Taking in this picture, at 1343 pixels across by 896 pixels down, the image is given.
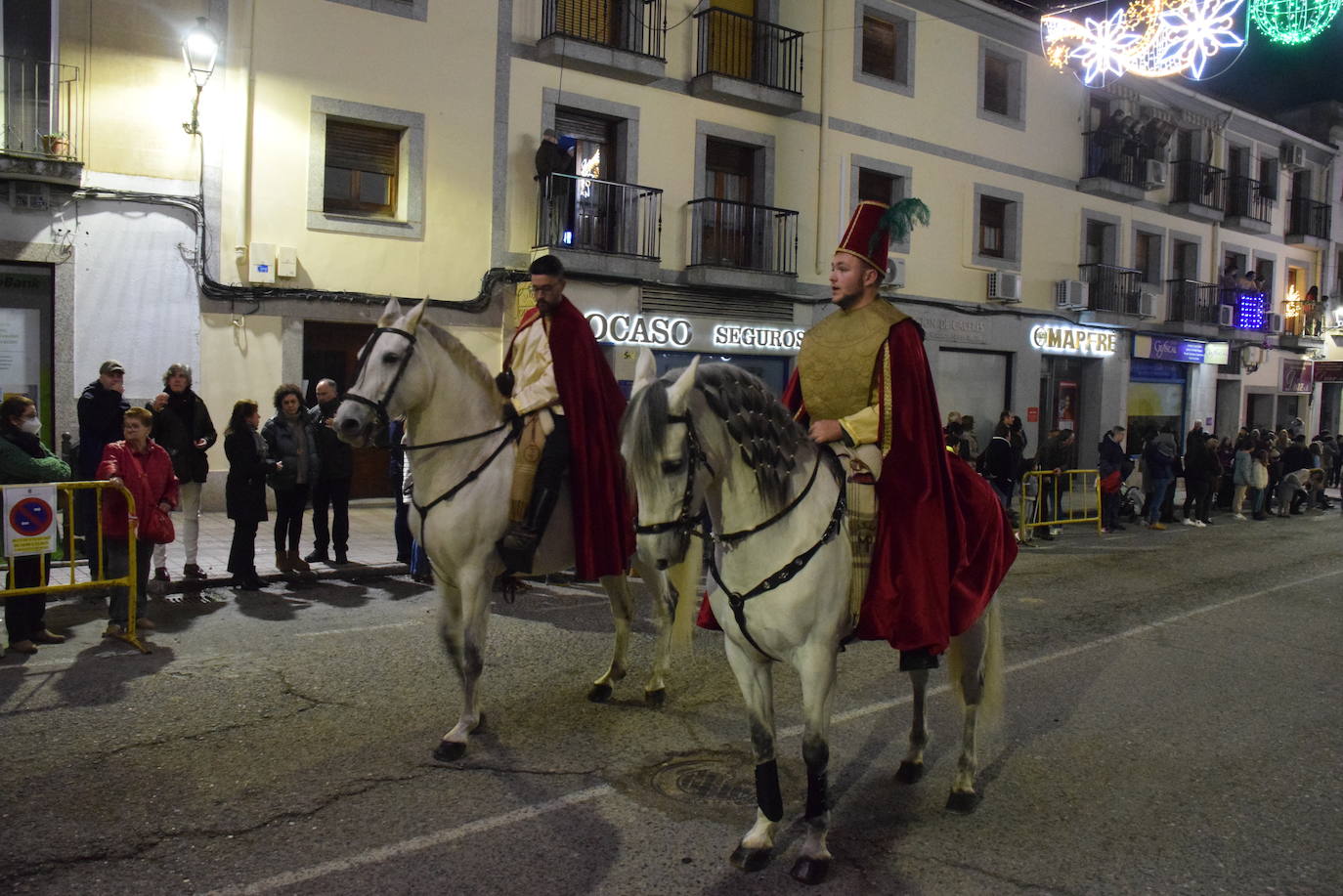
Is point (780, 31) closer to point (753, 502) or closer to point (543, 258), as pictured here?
point (543, 258)

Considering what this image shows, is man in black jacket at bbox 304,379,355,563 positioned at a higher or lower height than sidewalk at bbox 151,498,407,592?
higher

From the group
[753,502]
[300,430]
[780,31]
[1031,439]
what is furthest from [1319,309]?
[753,502]

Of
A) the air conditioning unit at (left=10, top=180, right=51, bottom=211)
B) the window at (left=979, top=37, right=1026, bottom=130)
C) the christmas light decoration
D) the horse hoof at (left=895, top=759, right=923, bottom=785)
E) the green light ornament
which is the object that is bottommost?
the horse hoof at (left=895, top=759, right=923, bottom=785)

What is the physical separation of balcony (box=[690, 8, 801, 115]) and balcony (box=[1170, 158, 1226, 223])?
13.4 meters

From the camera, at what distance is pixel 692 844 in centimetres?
386

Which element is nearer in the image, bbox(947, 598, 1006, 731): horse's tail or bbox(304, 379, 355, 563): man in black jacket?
bbox(947, 598, 1006, 731): horse's tail

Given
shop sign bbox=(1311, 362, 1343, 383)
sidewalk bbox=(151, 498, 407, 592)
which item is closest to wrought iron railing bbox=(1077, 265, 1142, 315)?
shop sign bbox=(1311, 362, 1343, 383)

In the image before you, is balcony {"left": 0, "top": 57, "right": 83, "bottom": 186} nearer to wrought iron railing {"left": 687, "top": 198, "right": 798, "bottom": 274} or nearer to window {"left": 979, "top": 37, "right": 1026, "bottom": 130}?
wrought iron railing {"left": 687, "top": 198, "right": 798, "bottom": 274}

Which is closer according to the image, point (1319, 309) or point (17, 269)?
point (17, 269)

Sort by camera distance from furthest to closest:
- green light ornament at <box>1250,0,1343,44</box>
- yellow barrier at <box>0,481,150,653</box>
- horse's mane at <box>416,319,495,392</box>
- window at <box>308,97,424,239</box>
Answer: window at <box>308,97,424,239</box>, green light ornament at <box>1250,0,1343,44</box>, yellow barrier at <box>0,481,150,653</box>, horse's mane at <box>416,319,495,392</box>

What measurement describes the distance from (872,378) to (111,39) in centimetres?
1243

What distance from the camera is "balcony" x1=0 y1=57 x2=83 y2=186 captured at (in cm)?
1180

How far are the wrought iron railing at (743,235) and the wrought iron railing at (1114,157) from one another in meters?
9.71

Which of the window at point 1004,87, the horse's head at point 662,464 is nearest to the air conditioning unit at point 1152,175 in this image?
the window at point 1004,87
